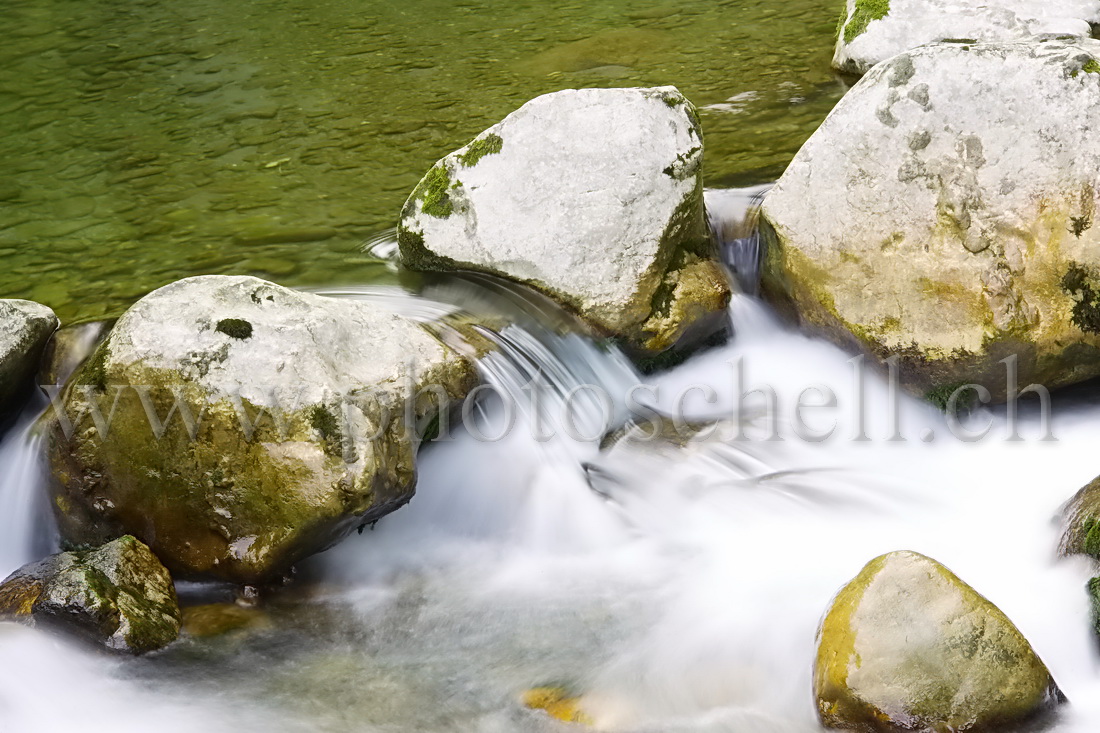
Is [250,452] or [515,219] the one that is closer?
[250,452]

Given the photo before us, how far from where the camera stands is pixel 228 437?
13.4 ft

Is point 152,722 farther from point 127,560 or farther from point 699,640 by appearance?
point 699,640

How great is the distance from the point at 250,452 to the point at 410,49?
6424 millimetres

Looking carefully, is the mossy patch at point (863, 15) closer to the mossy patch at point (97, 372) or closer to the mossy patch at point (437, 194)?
the mossy patch at point (437, 194)

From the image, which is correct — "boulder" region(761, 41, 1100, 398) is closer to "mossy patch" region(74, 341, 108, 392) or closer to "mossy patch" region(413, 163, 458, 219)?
"mossy patch" region(413, 163, 458, 219)

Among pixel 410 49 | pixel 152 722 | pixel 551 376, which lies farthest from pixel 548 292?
pixel 410 49

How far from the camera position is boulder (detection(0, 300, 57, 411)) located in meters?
4.50

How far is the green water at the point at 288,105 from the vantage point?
618 centimetres

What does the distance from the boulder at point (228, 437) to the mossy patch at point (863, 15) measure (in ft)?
18.4

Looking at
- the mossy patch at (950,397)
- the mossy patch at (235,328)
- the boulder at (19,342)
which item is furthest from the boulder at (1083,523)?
the boulder at (19,342)

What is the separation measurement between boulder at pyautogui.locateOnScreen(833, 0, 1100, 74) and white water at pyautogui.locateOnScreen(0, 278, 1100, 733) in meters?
3.72

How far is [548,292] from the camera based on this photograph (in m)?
5.16

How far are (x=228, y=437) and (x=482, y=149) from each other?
2.18 m

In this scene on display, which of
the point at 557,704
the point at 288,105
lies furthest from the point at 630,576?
the point at 288,105
